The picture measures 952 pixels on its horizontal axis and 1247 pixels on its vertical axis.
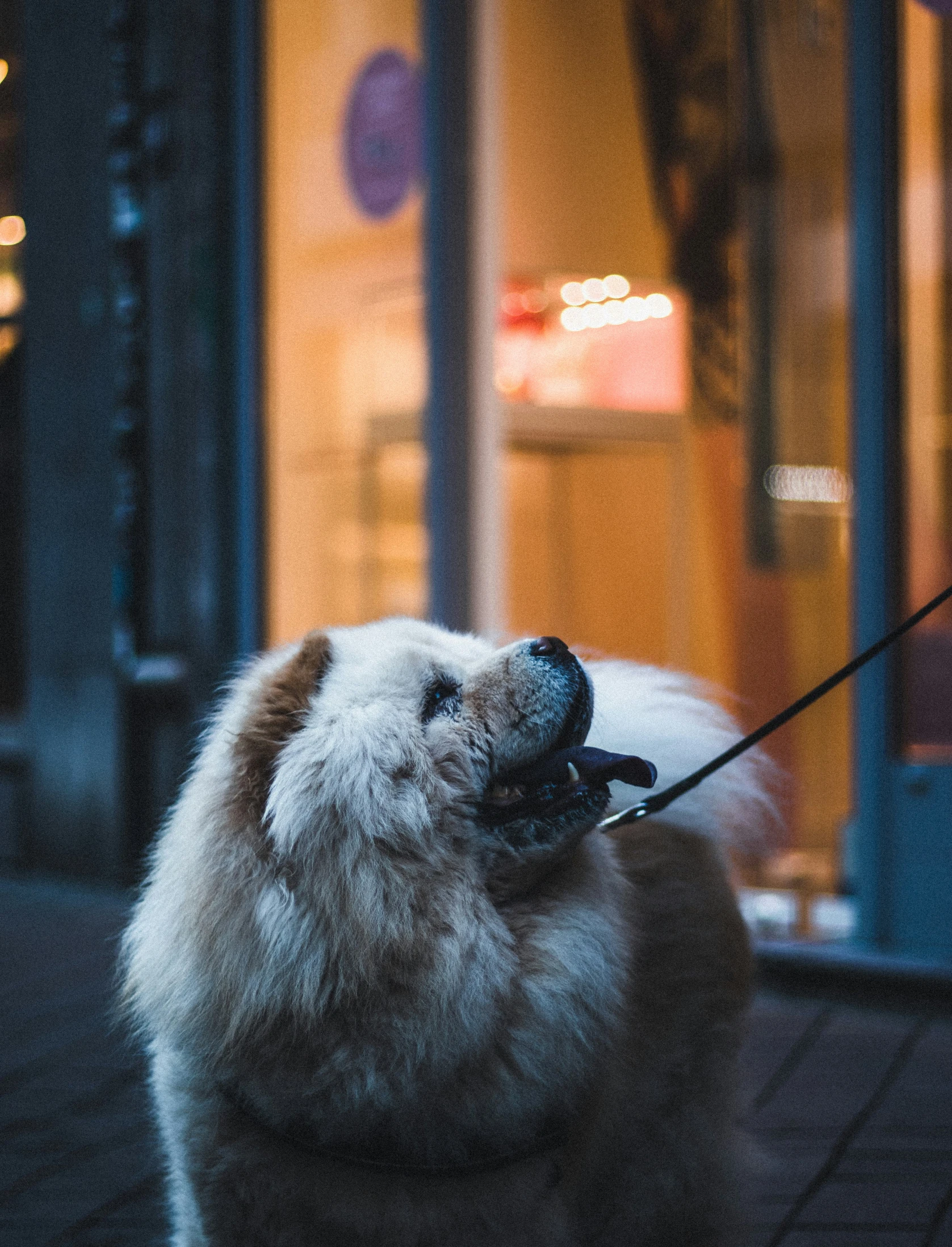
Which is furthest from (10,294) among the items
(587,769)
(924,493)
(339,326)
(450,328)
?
(587,769)

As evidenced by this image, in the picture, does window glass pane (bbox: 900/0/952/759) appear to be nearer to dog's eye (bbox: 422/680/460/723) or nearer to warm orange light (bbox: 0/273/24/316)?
dog's eye (bbox: 422/680/460/723)

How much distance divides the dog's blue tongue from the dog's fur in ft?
0.12

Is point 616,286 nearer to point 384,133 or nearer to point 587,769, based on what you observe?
point 384,133

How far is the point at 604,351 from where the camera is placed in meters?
6.48

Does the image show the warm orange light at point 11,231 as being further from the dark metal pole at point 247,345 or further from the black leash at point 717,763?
the black leash at point 717,763

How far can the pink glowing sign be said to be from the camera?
605cm

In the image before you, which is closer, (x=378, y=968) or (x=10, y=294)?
(x=378, y=968)

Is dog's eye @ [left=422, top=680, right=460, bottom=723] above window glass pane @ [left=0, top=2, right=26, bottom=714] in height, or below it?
below

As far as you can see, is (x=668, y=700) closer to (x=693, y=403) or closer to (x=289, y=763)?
(x=289, y=763)

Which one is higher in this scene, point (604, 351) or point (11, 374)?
point (604, 351)

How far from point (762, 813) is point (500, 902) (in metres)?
0.75

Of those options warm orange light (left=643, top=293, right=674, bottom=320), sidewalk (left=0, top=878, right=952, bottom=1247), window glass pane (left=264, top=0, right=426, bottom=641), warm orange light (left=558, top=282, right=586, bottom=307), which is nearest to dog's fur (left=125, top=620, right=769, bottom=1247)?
sidewalk (left=0, top=878, right=952, bottom=1247)

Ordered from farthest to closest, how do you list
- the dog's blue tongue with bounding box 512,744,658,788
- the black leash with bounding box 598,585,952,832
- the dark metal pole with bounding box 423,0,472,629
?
1. the dark metal pole with bounding box 423,0,472,629
2. the black leash with bounding box 598,585,952,832
3. the dog's blue tongue with bounding box 512,744,658,788

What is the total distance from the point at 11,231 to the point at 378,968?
5.34m
